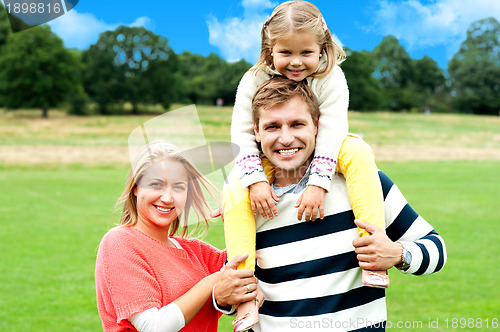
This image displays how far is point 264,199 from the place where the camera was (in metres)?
2.36

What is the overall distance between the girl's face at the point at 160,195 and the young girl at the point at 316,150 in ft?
0.69

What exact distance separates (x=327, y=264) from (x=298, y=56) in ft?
2.85

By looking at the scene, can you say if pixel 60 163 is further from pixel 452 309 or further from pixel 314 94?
pixel 314 94

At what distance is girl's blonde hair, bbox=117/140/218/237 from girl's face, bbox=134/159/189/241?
0.03 meters

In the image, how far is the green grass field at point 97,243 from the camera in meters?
7.08

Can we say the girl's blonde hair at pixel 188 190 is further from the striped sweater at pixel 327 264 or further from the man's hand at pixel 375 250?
the man's hand at pixel 375 250

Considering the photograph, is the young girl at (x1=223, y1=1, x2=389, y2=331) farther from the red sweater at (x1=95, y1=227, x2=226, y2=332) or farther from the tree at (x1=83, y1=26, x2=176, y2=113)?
the tree at (x1=83, y1=26, x2=176, y2=113)

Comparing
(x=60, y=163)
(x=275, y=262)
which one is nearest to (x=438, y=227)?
(x=275, y=262)

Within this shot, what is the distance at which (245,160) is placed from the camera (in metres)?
2.46

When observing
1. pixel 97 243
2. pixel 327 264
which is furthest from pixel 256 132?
pixel 97 243

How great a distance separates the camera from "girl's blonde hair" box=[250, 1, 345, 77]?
2.52 m

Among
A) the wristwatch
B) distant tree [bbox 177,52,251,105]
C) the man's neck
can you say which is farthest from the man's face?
distant tree [bbox 177,52,251,105]

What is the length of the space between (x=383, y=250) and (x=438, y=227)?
11.3 metres

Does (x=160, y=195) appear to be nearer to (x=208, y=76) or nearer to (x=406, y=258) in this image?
(x=406, y=258)
